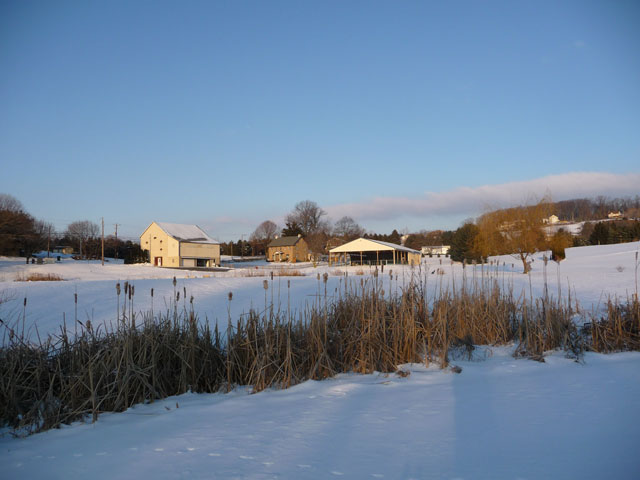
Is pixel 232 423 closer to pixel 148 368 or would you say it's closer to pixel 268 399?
pixel 268 399

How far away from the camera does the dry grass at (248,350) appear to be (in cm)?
345

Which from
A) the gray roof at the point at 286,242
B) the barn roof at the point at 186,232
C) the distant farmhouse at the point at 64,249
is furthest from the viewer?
the gray roof at the point at 286,242

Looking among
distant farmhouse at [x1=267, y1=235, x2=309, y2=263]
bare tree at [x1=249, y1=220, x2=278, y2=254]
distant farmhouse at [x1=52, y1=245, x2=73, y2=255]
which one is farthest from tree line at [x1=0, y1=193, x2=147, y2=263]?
bare tree at [x1=249, y1=220, x2=278, y2=254]

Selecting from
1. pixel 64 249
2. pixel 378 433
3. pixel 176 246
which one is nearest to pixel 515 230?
pixel 378 433

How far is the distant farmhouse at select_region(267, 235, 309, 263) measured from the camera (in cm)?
6994

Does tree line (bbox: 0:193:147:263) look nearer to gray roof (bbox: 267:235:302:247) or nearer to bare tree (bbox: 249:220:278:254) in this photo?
gray roof (bbox: 267:235:302:247)

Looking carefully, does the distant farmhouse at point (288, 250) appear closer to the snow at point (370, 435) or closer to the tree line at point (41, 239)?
the tree line at point (41, 239)

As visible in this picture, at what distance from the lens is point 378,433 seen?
8.46 feet

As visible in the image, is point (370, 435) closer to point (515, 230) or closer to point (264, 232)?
point (515, 230)

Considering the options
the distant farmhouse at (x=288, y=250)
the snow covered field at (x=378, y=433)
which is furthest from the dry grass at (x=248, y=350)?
the distant farmhouse at (x=288, y=250)

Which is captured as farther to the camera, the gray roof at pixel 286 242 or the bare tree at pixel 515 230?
the gray roof at pixel 286 242

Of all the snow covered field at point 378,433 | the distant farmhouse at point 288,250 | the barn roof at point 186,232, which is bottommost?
the snow covered field at point 378,433

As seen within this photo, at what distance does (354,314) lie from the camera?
16.8 ft

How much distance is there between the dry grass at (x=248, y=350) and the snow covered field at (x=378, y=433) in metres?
0.24
